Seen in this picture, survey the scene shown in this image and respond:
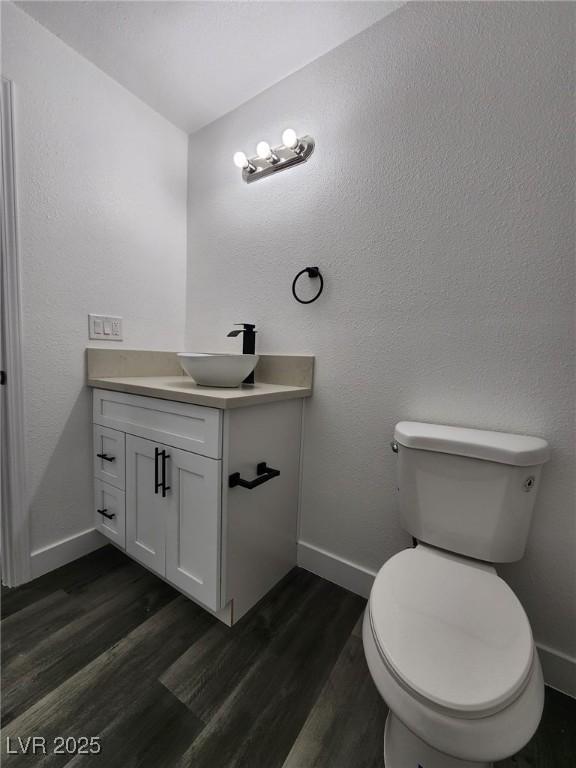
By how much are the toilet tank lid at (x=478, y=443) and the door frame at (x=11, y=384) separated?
55.4 inches

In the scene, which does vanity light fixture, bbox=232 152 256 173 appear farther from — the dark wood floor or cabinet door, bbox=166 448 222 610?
the dark wood floor

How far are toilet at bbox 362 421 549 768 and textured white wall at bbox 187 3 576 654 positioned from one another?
17 centimetres

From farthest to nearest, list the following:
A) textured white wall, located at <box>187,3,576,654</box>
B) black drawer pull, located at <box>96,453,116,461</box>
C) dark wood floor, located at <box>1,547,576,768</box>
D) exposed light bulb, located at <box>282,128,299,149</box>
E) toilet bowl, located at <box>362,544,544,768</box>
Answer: black drawer pull, located at <box>96,453,116,461</box> → exposed light bulb, located at <box>282,128,299,149</box> → textured white wall, located at <box>187,3,576,654</box> → dark wood floor, located at <box>1,547,576,768</box> → toilet bowl, located at <box>362,544,544,768</box>

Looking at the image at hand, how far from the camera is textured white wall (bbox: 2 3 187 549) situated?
4.09 feet

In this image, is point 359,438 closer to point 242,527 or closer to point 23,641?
point 242,527

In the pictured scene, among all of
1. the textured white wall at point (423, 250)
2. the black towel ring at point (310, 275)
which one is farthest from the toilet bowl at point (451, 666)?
the black towel ring at point (310, 275)

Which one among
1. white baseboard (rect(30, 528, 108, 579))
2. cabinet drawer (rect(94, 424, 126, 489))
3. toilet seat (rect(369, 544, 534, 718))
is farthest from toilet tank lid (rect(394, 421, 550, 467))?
white baseboard (rect(30, 528, 108, 579))

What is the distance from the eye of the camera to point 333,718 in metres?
0.90

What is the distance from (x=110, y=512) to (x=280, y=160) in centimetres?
167

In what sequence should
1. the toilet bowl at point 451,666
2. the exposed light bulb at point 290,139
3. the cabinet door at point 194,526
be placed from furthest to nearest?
the exposed light bulb at point 290,139 < the cabinet door at point 194,526 < the toilet bowl at point 451,666

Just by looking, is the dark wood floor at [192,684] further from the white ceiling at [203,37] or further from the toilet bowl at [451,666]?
the white ceiling at [203,37]

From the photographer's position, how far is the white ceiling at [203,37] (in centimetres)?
117

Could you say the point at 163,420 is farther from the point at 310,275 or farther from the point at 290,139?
the point at 290,139

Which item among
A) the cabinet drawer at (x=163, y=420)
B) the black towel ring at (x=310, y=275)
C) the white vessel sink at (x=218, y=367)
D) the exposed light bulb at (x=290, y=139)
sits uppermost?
the exposed light bulb at (x=290, y=139)
